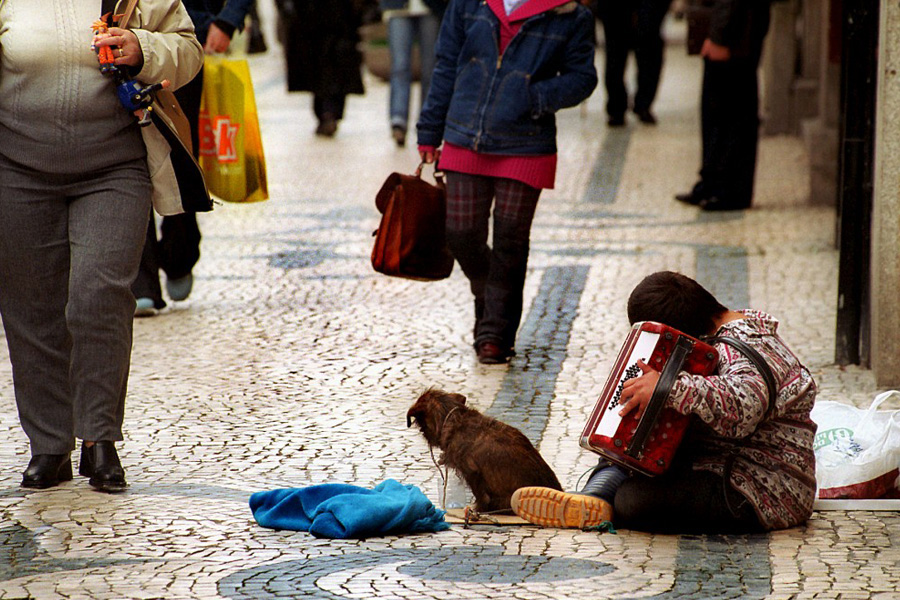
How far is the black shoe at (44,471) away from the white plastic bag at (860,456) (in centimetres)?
232

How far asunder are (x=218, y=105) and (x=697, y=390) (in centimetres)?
327

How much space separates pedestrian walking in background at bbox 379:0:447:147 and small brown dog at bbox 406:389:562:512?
8.76 metres

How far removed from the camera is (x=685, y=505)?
436cm

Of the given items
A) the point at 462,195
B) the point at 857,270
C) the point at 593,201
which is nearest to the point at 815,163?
the point at 593,201

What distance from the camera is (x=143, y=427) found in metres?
5.57

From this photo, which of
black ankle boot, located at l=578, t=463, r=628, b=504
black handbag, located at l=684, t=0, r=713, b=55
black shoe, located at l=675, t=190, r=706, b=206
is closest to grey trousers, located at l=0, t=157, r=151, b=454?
black ankle boot, located at l=578, t=463, r=628, b=504

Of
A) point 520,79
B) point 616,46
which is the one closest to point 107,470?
point 520,79

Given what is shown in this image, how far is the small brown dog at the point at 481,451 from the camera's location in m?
4.46

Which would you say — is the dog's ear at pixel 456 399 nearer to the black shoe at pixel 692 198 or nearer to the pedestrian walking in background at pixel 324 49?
the black shoe at pixel 692 198

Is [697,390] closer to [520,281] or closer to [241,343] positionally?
[520,281]

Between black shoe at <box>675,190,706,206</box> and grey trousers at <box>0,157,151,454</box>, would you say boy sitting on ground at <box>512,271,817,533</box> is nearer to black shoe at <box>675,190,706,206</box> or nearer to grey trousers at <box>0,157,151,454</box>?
grey trousers at <box>0,157,151,454</box>

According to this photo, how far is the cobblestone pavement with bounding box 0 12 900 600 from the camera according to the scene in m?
3.97

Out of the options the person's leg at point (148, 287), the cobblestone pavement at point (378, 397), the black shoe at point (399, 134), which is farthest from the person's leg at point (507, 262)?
the black shoe at point (399, 134)

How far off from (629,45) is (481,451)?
33.4ft
